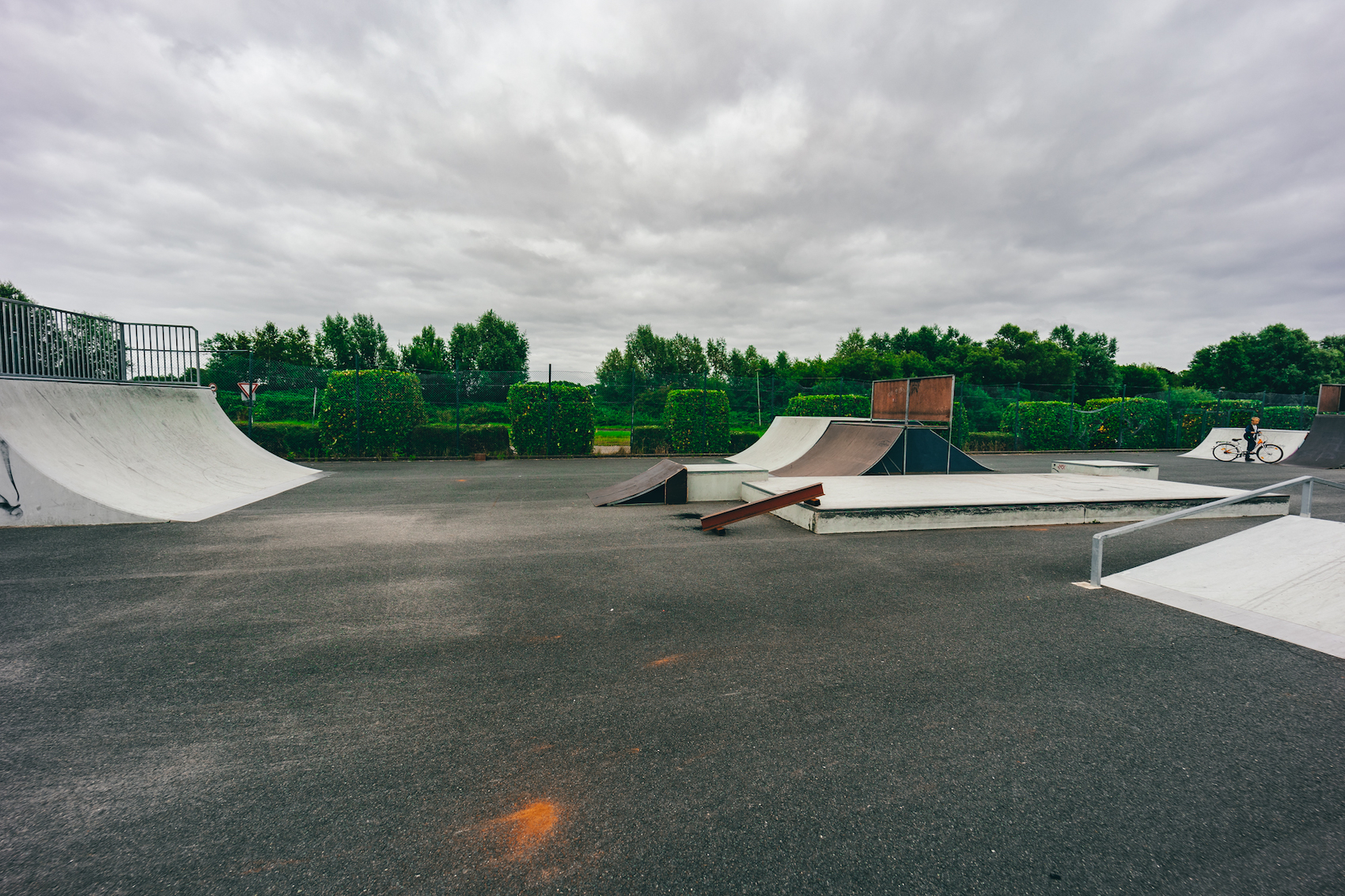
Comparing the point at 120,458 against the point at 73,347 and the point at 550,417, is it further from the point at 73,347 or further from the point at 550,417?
the point at 550,417

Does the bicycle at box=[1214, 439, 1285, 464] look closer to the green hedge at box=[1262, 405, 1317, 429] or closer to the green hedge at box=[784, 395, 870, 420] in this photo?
the green hedge at box=[1262, 405, 1317, 429]

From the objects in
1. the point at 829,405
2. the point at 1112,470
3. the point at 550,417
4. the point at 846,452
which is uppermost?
the point at 829,405

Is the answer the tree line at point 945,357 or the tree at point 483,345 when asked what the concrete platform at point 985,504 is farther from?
the tree at point 483,345

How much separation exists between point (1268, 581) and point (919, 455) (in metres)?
6.08

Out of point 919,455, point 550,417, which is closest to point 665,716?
point 919,455

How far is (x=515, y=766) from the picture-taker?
2.22 meters

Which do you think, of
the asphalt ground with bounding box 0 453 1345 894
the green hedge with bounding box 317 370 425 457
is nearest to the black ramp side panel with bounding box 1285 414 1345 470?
the asphalt ground with bounding box 0 453 1345 894

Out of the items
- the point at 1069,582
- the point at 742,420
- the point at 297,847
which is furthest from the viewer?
the point at 742,420

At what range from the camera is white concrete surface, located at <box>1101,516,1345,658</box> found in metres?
3.77

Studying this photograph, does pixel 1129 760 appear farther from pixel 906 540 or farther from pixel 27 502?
pixel 27 502

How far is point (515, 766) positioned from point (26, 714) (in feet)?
8.00

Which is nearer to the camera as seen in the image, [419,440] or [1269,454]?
[419,440]

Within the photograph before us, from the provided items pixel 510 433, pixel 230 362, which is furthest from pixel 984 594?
pixel 230 362

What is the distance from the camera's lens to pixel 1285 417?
2292 cm
